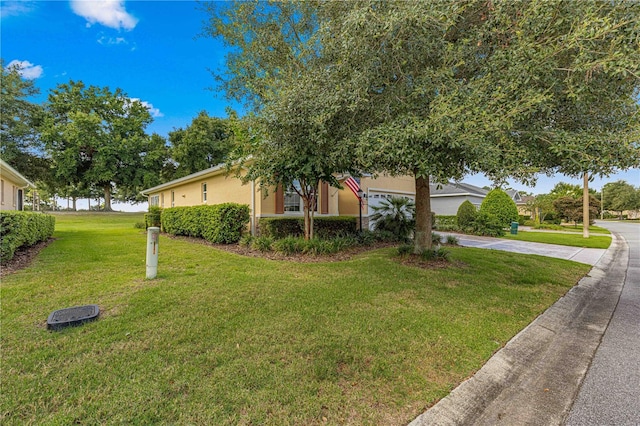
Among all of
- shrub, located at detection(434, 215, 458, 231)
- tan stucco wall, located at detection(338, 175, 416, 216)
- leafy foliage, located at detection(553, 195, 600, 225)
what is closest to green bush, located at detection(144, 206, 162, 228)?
tan stucco wall, located at detection(338, 175, 416, 216)

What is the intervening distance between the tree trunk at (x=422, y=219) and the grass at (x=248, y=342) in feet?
4.83

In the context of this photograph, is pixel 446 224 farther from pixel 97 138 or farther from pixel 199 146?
pixel 97 138

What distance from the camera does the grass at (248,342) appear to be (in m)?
2.13

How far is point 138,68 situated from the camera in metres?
10.9

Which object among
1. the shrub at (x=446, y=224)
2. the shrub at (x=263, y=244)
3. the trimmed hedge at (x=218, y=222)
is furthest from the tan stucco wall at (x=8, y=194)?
the shrub at (x=446, y=224)

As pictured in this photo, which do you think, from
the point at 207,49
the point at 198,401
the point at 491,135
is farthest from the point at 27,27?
the point at 491,135

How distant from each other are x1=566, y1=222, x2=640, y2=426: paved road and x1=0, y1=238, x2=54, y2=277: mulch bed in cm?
870

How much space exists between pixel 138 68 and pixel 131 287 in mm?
9904

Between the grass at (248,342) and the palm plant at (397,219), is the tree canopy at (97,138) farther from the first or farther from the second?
the grass at (248,342)

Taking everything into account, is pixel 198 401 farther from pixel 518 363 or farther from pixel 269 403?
pixel 518 363

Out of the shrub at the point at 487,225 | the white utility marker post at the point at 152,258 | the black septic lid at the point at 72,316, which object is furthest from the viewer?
the shrub at the point at 487,225

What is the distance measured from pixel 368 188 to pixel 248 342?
41.8 feet

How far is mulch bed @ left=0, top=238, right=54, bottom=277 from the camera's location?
569cm

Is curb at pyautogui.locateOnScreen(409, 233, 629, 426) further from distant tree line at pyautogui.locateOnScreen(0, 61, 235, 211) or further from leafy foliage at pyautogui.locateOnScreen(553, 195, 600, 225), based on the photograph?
leafy foliage at pyautogui.locateOnScreen(553, 195, 600, 225)
